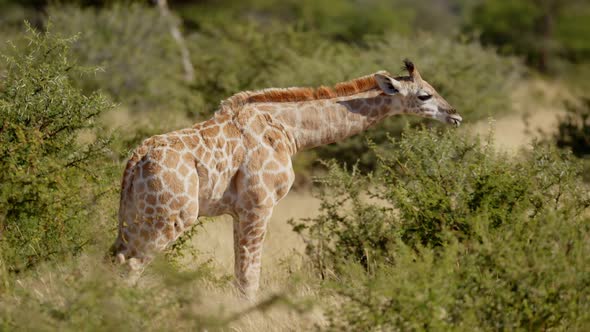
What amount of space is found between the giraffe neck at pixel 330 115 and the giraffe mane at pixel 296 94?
0.05 m

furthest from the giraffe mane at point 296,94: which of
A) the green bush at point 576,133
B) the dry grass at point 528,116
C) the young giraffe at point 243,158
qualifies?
the green bush at point 576,133

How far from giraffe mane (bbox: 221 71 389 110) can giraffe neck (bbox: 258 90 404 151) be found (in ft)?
0.18

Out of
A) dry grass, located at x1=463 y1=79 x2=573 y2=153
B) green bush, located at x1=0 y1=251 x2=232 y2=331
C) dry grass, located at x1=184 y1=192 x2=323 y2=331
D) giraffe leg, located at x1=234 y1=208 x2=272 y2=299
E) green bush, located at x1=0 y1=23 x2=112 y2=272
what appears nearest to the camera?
green bush, located at x1=0 y1=251 x2=232 y2=331

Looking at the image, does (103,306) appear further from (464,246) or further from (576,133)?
(576,133)

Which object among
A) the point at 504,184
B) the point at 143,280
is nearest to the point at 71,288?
the point at 143,280

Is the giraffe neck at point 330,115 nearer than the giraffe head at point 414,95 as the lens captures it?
Yes

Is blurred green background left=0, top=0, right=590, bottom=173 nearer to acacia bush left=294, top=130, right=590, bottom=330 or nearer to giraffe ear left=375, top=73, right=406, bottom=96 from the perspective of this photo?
giraffe ear left=375, top=73, right=406, bottom=96

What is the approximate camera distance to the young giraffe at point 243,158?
776 centimetres

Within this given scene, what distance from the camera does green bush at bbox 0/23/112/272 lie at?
754cm

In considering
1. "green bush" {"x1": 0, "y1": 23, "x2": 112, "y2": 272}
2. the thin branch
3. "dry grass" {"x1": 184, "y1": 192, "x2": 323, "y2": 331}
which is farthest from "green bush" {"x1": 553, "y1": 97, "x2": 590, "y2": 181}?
the thin branch

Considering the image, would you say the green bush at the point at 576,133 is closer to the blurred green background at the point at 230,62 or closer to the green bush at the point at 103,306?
the blurred green background at the point at 230,62

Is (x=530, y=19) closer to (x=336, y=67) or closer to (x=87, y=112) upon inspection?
(x=336, y=67)

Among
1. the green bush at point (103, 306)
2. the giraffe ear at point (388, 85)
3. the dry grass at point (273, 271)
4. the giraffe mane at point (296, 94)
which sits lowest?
the dry grass at point (273, 271)

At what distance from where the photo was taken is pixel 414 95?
30.8 ft
